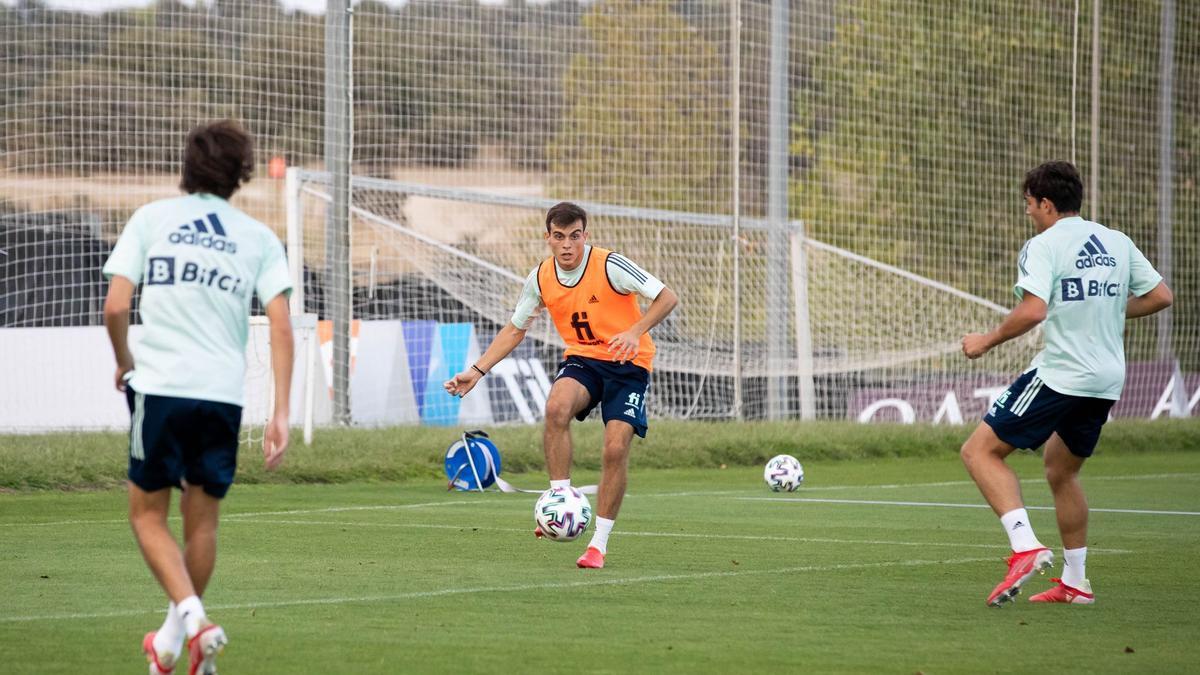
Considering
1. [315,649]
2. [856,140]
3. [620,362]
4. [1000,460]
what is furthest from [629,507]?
[856,140]

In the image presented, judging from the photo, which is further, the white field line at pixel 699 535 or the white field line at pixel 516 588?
the white field line at pixel 699 535

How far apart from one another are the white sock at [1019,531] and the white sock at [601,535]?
2.40m

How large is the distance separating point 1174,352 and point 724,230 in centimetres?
795

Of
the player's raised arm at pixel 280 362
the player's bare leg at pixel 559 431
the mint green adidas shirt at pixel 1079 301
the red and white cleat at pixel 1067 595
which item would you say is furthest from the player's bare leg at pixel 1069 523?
the player's raised arm at pixel 280 362

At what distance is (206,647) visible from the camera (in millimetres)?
5637

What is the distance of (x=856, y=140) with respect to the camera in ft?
90.0

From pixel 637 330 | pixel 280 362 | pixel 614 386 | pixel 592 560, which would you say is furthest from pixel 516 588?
pixel 280 362

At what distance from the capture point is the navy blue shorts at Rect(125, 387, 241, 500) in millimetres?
6012

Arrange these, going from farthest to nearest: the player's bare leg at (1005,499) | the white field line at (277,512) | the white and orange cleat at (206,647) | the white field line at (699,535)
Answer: the white field line at (277,512) → the white field line at (699,535) → the player's bare leg at (1005,499) → the white and orange cleat at (206,647)

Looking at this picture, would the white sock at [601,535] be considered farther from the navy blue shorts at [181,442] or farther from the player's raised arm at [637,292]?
the navy blue shorts at [181,442]

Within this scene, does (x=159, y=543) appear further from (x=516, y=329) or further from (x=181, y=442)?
(x=516, y=329)

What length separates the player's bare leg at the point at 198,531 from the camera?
620 centimetres

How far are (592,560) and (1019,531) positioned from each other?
2.46 meters

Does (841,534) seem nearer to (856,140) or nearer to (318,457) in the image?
(318,457)
